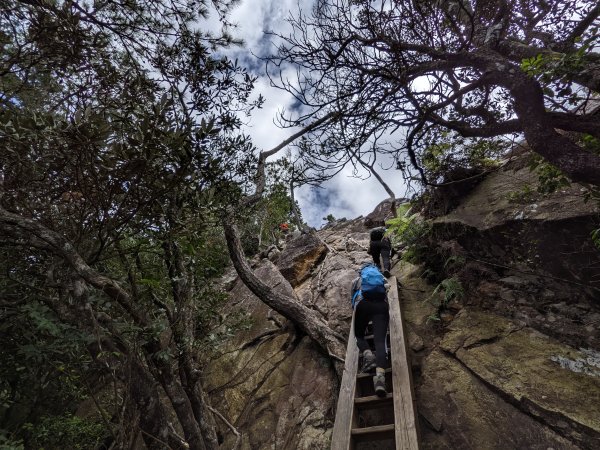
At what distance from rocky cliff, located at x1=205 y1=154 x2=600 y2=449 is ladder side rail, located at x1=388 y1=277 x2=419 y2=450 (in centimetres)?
66

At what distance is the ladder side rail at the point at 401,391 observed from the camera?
350 cm

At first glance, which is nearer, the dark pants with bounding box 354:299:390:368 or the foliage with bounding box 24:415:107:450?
the dark pants with bounding box 354:299:390:368

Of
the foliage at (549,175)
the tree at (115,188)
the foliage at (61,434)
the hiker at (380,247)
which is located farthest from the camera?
the hiker at (380,247)

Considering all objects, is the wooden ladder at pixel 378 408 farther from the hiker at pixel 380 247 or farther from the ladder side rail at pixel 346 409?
the hiker at pixel 380 247

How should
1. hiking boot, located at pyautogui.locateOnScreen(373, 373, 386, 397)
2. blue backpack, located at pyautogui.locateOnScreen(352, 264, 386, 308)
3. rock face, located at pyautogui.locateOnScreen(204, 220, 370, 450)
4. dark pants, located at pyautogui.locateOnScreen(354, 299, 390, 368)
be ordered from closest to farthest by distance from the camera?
hiking boot, located at pyautogui.locateOnScreen(373, 373, 386, 397), dark pants, located at pyautogui.locateOnScreen(354, 299, 390, 368), blue backpack, located at pyautogui.locateOnScreen(352, 264, 386, 308), rock face, located at pyautogui.locateOnScreen(204, 220, 370, 450)

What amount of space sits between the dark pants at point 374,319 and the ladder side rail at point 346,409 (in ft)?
0.91

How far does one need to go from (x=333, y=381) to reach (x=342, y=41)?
598 cm

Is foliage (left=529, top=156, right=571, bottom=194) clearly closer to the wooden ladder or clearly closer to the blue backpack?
the blue backpack

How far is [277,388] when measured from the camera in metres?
6.61

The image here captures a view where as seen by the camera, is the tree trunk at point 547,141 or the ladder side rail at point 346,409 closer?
the tree trunk at point 547,141

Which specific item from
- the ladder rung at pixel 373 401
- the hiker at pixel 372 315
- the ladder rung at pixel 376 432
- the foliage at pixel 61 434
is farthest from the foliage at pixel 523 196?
the foliage at pixel 61 434

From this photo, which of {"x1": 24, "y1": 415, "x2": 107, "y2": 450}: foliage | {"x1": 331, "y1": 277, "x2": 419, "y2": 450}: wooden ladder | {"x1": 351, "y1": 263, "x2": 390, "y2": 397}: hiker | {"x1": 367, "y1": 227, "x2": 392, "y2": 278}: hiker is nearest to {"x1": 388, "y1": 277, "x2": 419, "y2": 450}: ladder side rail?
{"x1": 331, "y1": 277, "x2": 419, "y2": 450}: wooden ladder

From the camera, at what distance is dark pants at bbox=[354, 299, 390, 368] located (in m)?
5.01

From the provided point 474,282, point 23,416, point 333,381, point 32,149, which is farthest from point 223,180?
point 23,416
